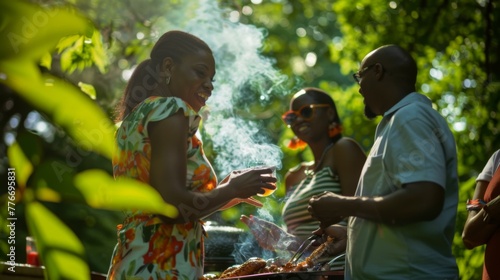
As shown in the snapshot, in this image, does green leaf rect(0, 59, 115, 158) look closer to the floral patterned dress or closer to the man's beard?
the floral patterned dress

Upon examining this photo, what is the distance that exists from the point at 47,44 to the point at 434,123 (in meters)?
2.18

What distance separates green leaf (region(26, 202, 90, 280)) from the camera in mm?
667

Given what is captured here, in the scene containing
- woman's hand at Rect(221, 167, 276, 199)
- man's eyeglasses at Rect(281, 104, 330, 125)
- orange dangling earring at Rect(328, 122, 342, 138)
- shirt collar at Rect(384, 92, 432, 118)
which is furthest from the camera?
man's eyeglasses at Rect(281, 104, 330, 125)

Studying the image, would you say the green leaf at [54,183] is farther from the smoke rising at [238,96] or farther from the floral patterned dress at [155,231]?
the smoke rising at [238,96]

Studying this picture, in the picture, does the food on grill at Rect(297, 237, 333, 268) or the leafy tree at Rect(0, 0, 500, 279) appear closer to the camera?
the leafy tree at Rect(0, 0, 500, 279)

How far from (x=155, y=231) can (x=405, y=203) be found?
33.1 inches

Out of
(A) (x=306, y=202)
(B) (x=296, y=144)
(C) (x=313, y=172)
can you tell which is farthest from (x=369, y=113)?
(B) (x=296, y=144)

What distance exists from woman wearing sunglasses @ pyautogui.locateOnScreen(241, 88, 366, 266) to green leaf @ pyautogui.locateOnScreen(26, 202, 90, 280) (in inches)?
105

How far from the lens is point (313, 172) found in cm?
472

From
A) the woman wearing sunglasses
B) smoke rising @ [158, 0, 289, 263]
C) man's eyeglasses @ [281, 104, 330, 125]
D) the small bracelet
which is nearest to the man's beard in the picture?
the woman wearing sunglasses

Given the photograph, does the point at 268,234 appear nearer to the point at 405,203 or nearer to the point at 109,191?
the point at 405,203

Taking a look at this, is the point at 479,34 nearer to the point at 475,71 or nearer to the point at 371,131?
the point at 475,71

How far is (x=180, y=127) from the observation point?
253 cm

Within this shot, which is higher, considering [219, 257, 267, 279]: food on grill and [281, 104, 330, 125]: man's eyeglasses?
[281, 104, 330, 125]: man's eyeglasses
